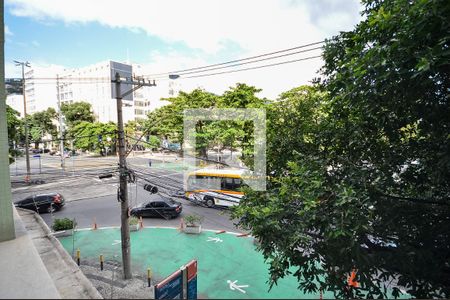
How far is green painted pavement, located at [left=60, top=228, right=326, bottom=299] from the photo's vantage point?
940cm

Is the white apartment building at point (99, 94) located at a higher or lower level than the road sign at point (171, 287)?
higher

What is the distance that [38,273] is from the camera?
3.31 m

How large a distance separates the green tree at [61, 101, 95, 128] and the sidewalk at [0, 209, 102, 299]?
48661mm

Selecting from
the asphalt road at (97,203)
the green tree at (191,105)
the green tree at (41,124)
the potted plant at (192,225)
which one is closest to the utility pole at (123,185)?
the asphalt road at (97,203)

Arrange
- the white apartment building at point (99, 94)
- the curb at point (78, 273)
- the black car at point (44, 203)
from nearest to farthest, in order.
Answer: the curb at point (78, 273)
the black car at point (44, 203)
the white apartment building at point (99, 94)

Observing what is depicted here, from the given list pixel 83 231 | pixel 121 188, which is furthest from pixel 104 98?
pixel 121 188

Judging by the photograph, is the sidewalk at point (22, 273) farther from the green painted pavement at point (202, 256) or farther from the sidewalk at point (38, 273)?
the green painted pavement at point (202, 256)

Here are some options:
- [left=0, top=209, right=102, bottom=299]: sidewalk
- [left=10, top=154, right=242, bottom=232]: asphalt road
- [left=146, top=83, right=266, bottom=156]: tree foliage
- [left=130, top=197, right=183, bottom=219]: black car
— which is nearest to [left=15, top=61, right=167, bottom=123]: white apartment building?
[left=10, top=154, right=242, bottom=232]: asphalt road

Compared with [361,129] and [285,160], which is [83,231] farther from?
[361,129]

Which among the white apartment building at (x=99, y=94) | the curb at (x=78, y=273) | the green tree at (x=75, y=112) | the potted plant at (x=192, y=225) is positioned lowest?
the potted plant at (x=192, y=225)

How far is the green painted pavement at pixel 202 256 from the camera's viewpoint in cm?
940

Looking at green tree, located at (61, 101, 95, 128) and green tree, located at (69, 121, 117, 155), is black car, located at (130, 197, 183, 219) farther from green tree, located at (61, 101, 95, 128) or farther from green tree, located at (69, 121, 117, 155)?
green tree, located at (61, 101, 95, 128)

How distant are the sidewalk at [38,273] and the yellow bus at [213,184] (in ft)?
44.1

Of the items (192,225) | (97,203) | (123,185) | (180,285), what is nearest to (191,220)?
(192,225)
